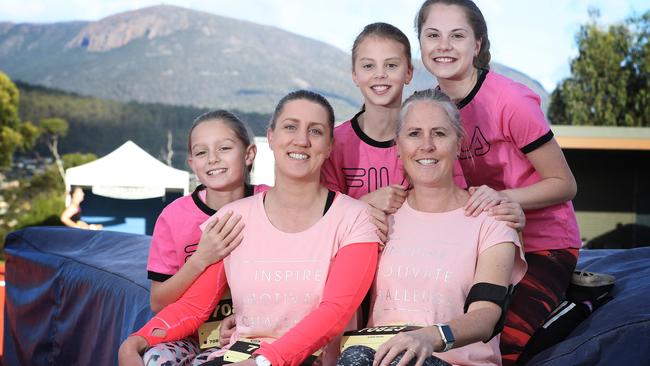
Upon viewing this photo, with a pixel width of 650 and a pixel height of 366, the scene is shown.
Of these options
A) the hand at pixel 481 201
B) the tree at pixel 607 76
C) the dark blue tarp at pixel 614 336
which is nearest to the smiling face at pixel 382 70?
the hand at pixel 481 201

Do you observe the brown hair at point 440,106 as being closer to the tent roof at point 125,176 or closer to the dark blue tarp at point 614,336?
the dark blue tarp at point 614,336

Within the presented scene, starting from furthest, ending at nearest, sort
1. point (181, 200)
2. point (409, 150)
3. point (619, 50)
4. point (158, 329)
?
point (619, 50), point (181, 200), point (158, 329), point (409, 150)

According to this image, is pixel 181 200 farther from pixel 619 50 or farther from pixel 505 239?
pixel 619 50

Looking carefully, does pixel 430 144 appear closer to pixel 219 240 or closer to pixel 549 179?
pixel 549 179

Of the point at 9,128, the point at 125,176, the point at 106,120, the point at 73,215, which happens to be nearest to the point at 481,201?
the point at 73,215

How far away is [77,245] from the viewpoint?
4152mm

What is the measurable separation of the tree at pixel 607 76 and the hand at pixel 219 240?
27616 millimetres

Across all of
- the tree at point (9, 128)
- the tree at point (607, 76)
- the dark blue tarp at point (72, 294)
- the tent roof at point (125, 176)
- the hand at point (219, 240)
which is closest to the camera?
the hand at point (219, 240)

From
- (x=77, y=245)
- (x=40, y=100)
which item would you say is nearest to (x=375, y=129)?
(x=77, y=245)

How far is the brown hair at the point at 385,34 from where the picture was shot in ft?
8.64

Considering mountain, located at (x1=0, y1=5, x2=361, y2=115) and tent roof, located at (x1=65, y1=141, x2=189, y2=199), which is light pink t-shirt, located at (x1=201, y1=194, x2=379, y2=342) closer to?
tent roof, located at (x1=65, y1=141, x2=189, y2=199)

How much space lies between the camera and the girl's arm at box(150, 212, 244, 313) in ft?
7.40

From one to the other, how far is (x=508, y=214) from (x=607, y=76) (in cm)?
2876

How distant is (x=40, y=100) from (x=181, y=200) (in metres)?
33.5
